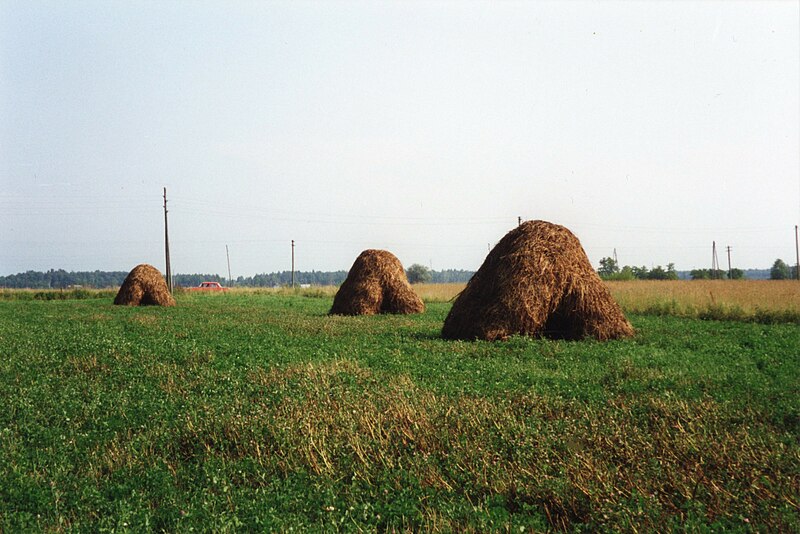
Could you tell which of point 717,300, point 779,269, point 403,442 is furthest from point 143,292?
point 779,269

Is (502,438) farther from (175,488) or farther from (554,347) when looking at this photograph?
(554,347)

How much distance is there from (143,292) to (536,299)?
32.6 m

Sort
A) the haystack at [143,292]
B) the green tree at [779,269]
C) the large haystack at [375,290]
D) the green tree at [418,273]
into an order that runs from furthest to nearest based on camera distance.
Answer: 1. the green tree at [418,273]
2. the green tree at [779,269]
3. the haystack at [143,292]
4. the large haystack at [375,290]

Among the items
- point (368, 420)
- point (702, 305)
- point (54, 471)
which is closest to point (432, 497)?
point (368, 420)

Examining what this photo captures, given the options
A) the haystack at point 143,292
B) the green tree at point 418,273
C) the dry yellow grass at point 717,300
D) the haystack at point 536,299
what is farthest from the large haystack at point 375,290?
the green tree at point 418,273

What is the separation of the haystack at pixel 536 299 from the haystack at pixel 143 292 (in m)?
29.4

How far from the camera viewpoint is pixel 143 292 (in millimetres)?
41031

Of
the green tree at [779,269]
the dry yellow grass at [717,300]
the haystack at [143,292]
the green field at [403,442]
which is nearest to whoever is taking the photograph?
the green field at [403,442]

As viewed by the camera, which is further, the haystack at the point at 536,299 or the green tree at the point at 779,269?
the green tree at the point at 779,269

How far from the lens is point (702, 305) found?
86.2ft

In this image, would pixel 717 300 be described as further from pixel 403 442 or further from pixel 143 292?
pixel 143 292

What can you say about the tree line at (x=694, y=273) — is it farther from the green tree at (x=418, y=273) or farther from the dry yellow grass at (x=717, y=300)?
the green tree at (x=418, y=273)

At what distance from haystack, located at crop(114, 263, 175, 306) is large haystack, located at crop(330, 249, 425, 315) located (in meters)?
17.6

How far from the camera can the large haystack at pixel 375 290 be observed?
92.8 ft
